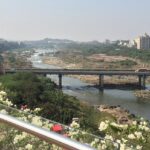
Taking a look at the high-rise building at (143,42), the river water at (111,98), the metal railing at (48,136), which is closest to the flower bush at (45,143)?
the metal railing at (48,136)

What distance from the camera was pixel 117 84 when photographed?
246ft

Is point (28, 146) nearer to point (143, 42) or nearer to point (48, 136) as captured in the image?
point (48, 136)

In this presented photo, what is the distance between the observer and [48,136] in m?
2.73

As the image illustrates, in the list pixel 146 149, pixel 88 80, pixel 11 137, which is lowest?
pixel 88 80

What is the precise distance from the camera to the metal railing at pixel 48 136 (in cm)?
258

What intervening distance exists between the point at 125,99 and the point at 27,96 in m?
26.2

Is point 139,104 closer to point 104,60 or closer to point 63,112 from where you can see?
point 63,112

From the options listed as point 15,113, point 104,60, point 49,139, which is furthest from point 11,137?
point 104,60

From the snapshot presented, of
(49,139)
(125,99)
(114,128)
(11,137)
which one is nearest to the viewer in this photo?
Result: (49,139)

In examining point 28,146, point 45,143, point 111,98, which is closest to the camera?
point 45,143

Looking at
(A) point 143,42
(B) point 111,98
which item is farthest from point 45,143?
(A) point 143,42

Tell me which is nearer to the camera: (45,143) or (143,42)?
(45,143)

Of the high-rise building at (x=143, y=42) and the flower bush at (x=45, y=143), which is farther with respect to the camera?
the high-rise building at (x=143, y=42)

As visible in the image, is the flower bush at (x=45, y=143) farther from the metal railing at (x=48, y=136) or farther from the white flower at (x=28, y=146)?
the metal railing at (x=48, y=136)
